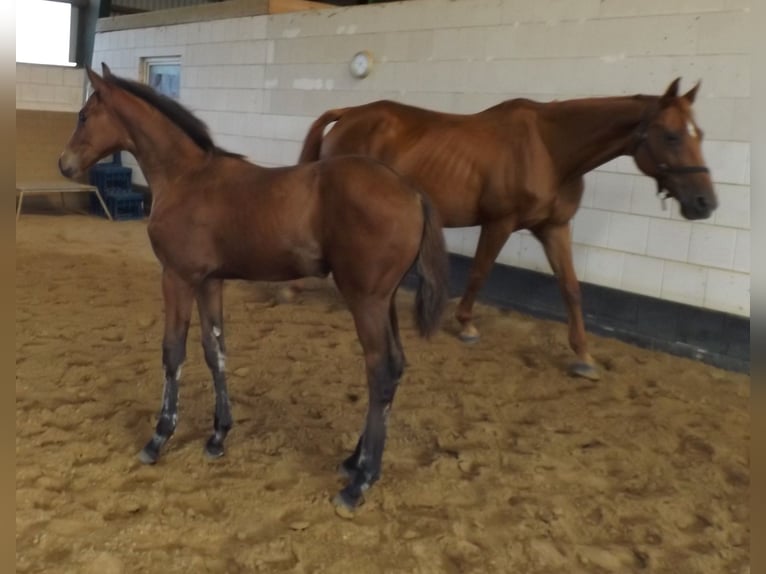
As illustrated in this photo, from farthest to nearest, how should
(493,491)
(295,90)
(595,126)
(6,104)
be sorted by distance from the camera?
1. (295,90)
2. (595,126)
3. (493,491)
4. (6,104)

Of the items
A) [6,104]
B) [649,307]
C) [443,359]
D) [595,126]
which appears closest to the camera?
[6,104]

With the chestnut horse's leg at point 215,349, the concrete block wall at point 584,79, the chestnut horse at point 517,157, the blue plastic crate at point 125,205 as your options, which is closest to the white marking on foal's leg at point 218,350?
the chestnut horse's leg at point 215,349

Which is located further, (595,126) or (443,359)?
(443,359)

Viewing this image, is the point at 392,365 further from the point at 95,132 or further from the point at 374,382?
the point at 95,132

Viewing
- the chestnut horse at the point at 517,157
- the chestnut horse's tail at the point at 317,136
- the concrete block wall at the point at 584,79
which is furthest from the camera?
the chestnut horse's tail at the point at 317,136

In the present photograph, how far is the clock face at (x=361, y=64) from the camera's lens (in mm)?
5094

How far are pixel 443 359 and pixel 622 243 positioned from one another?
132 cm

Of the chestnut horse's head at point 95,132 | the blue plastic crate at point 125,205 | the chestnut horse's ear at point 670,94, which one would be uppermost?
the chestnut horse's ear at point 670,94

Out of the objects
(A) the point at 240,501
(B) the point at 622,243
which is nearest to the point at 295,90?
(B) the point at 622,243

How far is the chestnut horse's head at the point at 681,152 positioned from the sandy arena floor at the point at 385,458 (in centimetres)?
92

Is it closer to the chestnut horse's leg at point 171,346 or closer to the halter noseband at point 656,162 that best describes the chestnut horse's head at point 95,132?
the chestnut horse's leg at point 171,346

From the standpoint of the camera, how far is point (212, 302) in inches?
95.0

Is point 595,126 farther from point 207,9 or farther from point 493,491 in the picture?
point 207,9

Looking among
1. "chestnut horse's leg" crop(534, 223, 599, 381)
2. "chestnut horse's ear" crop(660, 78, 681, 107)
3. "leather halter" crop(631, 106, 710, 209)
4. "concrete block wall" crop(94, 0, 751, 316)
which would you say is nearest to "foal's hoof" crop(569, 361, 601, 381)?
"chestnut horse's leg" crop(534, 223, 599, 381)
